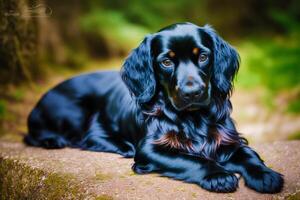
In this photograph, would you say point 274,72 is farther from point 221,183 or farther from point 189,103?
point 221,183

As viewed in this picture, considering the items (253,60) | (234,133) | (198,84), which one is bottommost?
(253,60)

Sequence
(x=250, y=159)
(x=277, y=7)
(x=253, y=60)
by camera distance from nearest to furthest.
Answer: (x=250, y=159)
(x=253, y=60)
(x=277, y=7)

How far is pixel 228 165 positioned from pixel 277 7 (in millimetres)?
9327

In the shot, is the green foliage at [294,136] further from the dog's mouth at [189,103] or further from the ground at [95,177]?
the dog's mouth at [189,103]

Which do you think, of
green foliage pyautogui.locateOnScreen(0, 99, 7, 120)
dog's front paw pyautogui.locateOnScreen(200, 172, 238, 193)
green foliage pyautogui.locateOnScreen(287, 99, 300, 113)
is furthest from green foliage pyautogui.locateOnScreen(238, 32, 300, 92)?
dog's front paw pyautogui.locateOnScreen(200, 172, 238, 193)

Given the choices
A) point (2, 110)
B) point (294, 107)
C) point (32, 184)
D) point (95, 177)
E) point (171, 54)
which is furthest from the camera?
point (294, 107)

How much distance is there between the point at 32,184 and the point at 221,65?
183 centimetres

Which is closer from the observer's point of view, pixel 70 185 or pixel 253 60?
pixel 70 185

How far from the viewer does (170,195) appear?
3.68 meters

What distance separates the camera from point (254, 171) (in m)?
3.79

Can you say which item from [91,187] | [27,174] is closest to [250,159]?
[91,187]

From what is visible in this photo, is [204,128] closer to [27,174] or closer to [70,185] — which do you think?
[70,185]

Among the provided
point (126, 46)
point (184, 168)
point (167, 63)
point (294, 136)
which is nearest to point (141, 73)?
point (167, 63)

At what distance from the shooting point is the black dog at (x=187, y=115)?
3766 millimetres
